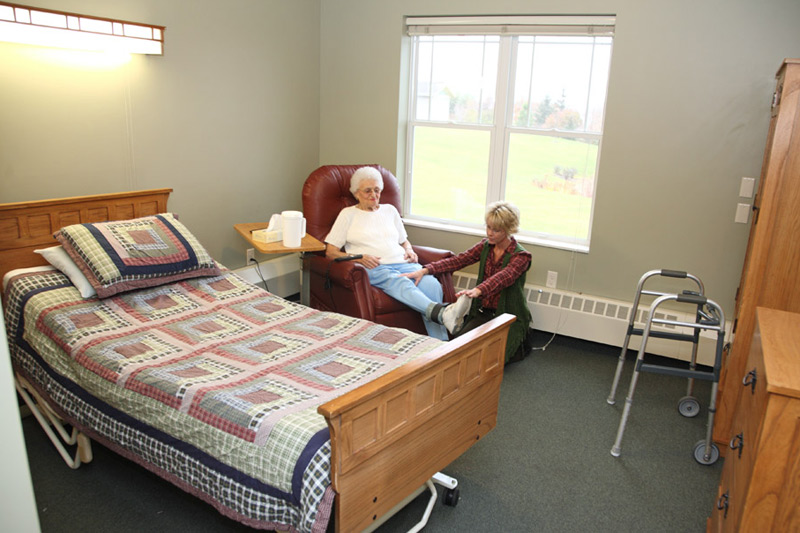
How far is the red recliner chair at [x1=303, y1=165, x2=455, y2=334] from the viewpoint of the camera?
11.1 ft

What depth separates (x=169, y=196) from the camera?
3.59 metres

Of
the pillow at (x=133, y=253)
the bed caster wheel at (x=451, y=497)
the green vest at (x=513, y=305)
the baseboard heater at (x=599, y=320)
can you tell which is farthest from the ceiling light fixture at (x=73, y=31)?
the baseboard heater at (x=599, y=320)

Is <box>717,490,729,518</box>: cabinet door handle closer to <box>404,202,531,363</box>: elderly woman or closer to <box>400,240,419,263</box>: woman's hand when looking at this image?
<box>404,202,531,363</box>: elderly woman

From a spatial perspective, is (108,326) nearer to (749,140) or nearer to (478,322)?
(478,322)

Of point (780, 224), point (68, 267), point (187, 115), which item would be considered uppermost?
point (187, 115)

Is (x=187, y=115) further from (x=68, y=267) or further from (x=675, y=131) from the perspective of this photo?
(x=675, y=131)

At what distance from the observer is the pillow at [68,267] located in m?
2.72

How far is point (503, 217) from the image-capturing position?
11.2 feet

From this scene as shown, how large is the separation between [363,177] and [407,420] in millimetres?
2100

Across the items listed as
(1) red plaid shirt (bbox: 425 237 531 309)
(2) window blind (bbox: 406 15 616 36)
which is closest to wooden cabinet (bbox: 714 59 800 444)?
(1) red plaid shirt (bbox: 425 237 531 309)

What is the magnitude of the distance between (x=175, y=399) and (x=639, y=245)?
2.89m

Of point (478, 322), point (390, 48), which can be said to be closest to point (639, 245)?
point (478, 322)

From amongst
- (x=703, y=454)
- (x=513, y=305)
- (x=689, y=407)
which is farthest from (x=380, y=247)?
(x=703, y=454)

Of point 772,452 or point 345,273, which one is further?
point 345,273
